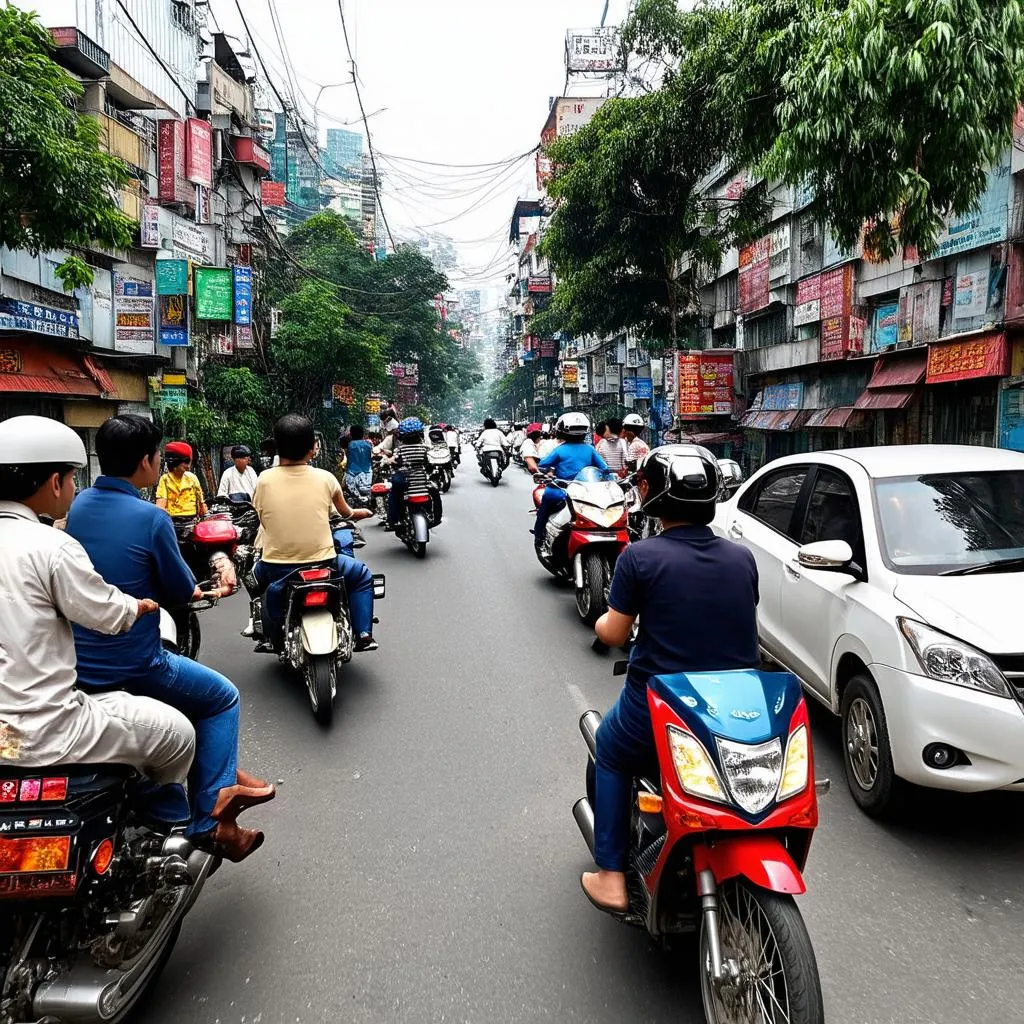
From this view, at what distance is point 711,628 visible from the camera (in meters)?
2.67

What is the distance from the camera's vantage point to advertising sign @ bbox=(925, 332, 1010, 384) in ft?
41.3

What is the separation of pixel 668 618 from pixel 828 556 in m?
1.69

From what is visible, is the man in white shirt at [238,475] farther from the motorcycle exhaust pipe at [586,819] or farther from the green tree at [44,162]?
the motorcycle exhaust pipe at [586,819]

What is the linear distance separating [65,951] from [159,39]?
26.0 meters

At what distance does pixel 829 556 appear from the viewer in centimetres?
406

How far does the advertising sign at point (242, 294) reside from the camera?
22.5 m

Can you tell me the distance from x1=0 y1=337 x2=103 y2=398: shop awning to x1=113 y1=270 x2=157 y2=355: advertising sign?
102cm

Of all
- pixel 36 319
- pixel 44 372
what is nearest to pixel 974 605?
pixel 36 319

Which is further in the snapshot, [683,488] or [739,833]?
[683,488]

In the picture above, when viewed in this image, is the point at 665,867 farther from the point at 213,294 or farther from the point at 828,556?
the point at 213,294

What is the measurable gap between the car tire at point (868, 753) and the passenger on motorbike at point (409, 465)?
803 centimetres

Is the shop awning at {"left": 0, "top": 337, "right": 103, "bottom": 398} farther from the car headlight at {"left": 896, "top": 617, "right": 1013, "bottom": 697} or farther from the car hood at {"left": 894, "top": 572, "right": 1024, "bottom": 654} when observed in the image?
the car headlight at {"left": 896, "top": 617, "right": 1013, "bottom": 697}

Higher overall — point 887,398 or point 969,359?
point 969,359

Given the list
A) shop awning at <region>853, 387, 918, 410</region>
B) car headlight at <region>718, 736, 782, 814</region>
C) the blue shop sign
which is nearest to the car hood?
car headlight at <region>718, 736, 782, 814</region>
